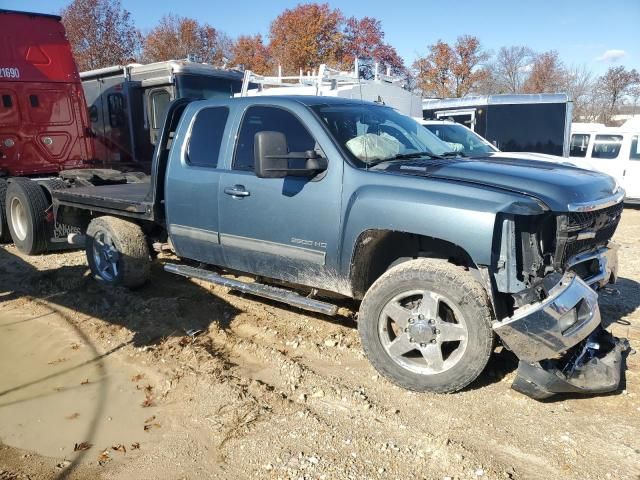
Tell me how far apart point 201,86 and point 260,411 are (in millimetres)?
8707

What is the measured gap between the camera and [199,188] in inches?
187

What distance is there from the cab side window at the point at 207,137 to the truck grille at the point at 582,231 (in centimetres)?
274

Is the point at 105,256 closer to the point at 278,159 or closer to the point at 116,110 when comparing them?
the point at 278,159

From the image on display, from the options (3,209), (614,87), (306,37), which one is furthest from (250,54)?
(3,209)

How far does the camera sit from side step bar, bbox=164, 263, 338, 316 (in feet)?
13.3

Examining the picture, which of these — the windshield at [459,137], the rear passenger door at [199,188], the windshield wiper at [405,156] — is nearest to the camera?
the windshield wiper at [405,156]

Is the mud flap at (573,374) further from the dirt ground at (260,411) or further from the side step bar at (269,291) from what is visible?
the side step bar at (269,291)

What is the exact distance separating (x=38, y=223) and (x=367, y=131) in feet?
16.9

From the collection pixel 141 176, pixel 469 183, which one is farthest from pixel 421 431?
pixel 141 176

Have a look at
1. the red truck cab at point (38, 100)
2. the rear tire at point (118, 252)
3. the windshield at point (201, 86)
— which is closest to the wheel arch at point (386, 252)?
the rear tire at point (118, 252)

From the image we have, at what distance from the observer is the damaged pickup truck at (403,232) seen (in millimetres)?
3285

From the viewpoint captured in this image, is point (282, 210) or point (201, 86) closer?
point (282, 210)

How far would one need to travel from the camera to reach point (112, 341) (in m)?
4.60

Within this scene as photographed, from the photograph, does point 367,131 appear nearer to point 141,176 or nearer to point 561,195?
point 561,195
